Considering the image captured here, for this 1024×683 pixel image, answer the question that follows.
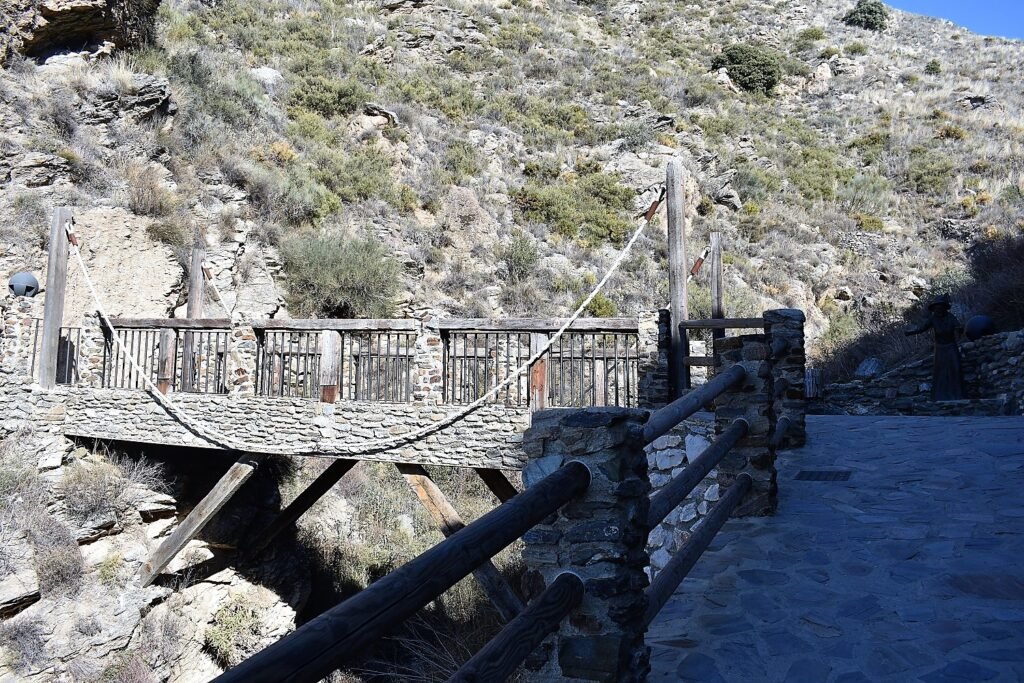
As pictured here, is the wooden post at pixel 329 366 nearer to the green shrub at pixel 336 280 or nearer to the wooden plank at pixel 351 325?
the wooden plank at pixel 351 325

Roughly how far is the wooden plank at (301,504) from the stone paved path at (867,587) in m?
5.76

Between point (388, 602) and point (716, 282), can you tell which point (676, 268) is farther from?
point (388, 602)

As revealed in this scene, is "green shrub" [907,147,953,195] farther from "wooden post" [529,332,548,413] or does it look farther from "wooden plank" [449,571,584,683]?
"wooden plank" [449,571,584,683]

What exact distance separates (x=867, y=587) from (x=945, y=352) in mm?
8632

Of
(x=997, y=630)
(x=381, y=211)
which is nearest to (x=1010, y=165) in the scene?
(x=381, y=211)

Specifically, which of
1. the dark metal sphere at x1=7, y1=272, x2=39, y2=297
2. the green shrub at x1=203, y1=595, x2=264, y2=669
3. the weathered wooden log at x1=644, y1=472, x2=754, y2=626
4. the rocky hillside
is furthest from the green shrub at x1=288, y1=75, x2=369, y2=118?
the weathered wooden log at x1=644, y1=472, x2=754, y2=626

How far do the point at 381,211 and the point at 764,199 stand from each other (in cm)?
1364

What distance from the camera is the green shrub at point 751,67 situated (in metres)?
28.7

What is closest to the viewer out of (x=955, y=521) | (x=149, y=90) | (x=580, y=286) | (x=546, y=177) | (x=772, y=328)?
(x=955, y=521)

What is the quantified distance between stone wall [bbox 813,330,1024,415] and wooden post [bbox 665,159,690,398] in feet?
18.5

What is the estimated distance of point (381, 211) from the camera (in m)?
17.8

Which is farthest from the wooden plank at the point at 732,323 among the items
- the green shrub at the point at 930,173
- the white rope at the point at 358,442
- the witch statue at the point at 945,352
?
the green shrub at the point at 930,173

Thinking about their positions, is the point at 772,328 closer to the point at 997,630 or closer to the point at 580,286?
the point at 997,630

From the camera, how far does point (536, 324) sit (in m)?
7.51
